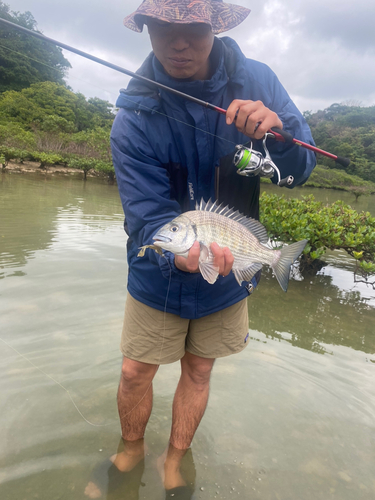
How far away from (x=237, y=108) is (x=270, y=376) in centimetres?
262

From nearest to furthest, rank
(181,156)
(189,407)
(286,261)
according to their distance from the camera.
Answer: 1. (181,156)
2. (286,261)
3. (189,407)

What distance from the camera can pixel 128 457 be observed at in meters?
2.31

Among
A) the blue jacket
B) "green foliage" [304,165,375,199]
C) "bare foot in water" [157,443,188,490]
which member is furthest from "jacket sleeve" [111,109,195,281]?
"green foliage" [304,165,375,199]

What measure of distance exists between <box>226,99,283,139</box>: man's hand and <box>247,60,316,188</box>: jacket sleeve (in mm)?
315

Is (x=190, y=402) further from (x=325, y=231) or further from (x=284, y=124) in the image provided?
(x=325, y=231)

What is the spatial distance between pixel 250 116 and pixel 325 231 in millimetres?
4398

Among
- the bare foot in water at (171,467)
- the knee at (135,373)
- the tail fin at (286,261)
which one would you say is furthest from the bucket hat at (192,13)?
the bare foot in water at (171,467)

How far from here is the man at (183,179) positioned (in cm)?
190

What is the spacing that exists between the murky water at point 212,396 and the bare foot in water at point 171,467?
0.18 ft


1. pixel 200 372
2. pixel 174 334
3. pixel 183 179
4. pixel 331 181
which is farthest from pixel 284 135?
pixel 331 181

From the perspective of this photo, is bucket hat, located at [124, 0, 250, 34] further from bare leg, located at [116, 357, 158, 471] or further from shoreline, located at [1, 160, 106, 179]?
shoreline, located at [1, 160, 106, 179]

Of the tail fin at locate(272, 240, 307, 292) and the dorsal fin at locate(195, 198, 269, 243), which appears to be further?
the tail fin at locate(272, 240, 307, 292)

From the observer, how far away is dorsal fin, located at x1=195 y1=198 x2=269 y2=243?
6.52 ft

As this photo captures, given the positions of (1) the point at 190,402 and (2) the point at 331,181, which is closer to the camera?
(1) the point at 190,402
